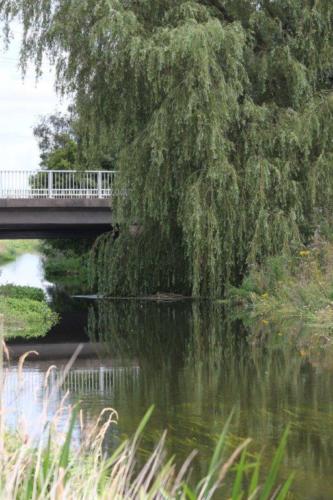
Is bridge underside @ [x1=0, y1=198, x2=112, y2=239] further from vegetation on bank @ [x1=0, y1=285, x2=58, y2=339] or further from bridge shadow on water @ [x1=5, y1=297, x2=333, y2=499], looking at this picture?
bridge shadow on water @ [x1=5, y1=297, x2=333, y2=499]

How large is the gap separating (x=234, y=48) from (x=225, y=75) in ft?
2.35

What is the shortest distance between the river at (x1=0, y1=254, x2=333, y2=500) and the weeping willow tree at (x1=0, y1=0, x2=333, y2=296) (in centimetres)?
389

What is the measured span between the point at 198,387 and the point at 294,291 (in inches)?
349

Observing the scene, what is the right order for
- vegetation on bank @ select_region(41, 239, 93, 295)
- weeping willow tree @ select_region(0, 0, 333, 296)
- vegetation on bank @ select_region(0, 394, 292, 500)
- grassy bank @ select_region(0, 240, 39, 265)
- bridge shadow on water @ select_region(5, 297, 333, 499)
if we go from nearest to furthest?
1. vegetation on bank @ select_region(0, 394, 292, 500)
2. bridge shadow on water @ select_region(5, 297, 333, 499)
3. weeping willow tree @ select_region(0, 0, 333, 296)
4. vegetation on bank @ select_region(41, 239, 93, 295)
5. grassy bank @ select_region(0, 240, 39, 265)

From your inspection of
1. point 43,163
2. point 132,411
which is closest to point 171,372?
point 132,411

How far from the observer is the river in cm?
727

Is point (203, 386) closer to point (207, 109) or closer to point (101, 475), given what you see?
point (101, 475)

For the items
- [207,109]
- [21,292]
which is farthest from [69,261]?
[207,109]

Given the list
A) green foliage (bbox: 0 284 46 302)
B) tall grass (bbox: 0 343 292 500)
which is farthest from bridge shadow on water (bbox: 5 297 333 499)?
green foliage (bbox: 0 284 46 302)

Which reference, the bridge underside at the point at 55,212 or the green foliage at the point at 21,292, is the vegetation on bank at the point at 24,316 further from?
the bridge underside at the point at 55,212

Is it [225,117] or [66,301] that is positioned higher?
[225,117]

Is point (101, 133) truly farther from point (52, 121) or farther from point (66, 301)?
point (52, 121)

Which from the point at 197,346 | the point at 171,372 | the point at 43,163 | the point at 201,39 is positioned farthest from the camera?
the point at 43,163

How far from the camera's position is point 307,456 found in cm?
695
